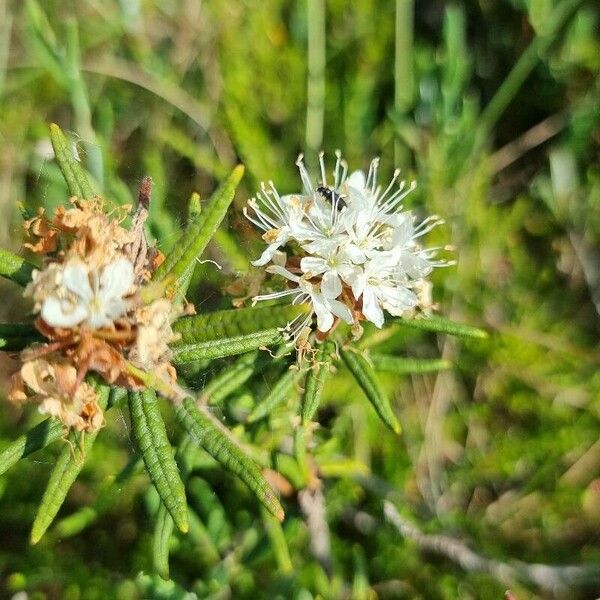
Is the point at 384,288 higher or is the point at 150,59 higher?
the point at 150,59

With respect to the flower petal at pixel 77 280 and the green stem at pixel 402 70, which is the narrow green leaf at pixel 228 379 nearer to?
the flower petal at pixel 77 280

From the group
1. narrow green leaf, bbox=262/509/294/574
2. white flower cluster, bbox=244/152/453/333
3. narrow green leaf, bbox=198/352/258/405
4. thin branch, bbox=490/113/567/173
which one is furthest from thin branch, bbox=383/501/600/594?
thin branch, bbox=490/113/567/173

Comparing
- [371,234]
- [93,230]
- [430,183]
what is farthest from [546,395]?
[93,230]

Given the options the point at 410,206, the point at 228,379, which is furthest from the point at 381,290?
the point at 410,206

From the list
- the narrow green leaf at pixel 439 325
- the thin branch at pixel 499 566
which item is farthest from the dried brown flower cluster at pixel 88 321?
the thin branch at pixel 499 566

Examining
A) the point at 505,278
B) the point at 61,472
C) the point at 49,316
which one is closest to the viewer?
the point at 49,316

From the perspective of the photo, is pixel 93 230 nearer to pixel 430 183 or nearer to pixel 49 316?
pixel 49 316
